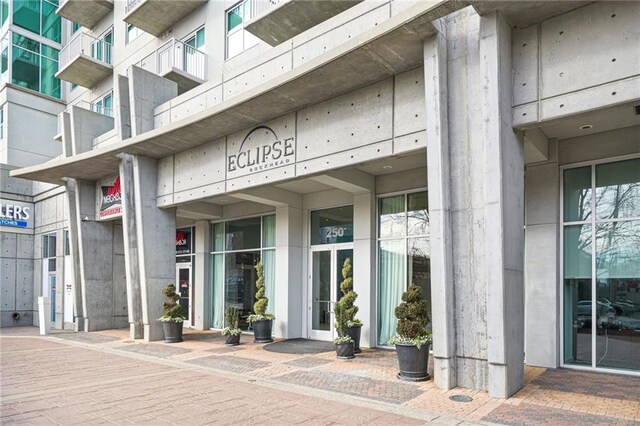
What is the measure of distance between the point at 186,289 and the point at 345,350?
908 centimetres

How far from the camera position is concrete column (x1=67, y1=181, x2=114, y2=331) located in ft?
53.8

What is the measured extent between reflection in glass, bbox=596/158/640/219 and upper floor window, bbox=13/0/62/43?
27.6 m

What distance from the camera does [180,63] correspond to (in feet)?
55.0

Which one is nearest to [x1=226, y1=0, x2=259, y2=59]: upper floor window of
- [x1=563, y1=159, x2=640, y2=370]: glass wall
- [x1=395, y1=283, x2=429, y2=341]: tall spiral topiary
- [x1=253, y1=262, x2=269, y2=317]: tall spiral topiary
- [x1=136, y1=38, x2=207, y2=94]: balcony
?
[x1=136, y1=38, x2=207, y2=94]: balcony

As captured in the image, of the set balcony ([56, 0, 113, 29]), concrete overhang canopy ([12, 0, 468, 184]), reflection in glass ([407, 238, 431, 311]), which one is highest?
balcony ([56, 0, 113, 29])

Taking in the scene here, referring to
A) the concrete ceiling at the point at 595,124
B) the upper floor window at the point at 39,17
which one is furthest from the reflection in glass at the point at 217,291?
the upper floor window at the point at 39,17

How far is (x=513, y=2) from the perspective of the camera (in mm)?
6574

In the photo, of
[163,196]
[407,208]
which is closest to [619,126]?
[407,208]

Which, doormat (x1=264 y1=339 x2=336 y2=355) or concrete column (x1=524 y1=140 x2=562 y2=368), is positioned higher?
concrete column (x1=524 y1=140 x2=562 y2=368)

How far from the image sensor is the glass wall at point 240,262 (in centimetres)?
1424

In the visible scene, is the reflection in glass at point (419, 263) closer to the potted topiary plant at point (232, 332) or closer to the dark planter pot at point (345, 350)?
the dark planter pot at point (345, 350)

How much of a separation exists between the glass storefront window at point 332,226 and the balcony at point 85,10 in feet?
50.6

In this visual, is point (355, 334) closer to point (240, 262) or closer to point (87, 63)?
point (240, 262)

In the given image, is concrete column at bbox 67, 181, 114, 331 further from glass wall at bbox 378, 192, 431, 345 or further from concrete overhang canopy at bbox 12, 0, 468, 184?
glass wall at bbox 378, 192, 431, 345
